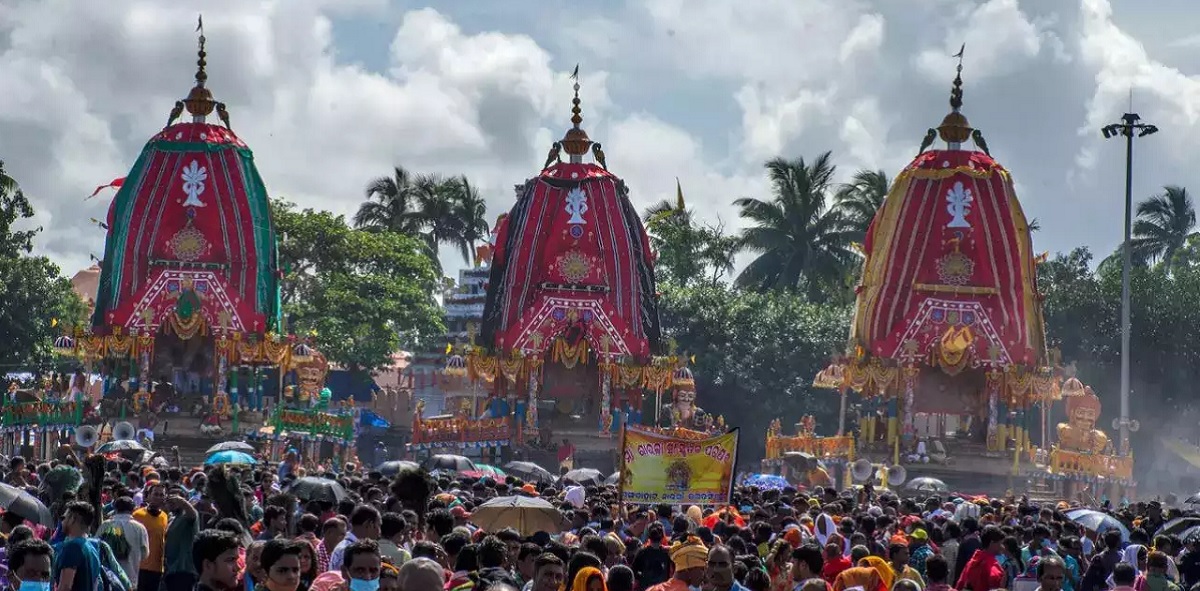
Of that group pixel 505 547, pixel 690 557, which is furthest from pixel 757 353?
pixel 690 557

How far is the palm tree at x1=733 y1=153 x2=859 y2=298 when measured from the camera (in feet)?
247

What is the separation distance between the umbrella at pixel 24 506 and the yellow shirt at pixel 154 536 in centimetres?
73

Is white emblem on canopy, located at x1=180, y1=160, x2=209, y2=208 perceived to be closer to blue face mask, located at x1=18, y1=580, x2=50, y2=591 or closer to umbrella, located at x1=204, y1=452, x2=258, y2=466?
umbrella, located at x1=204, y1=452, x2=258, y2=466

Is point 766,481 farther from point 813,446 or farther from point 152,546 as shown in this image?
point 152,546

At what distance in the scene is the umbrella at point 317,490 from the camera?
21.1 meters

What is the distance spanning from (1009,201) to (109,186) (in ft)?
79.5

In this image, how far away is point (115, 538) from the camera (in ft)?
51.4

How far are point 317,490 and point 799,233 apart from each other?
182 ft

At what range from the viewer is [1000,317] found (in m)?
52.3

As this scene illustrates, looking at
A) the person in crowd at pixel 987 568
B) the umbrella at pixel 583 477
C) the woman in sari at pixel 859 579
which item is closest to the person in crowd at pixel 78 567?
the woman in sari at pixel 859 579

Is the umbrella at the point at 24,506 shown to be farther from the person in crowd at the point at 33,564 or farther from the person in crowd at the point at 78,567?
the person in crowd at the point at 33,564

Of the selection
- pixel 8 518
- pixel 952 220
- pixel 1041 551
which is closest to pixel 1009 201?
pixel 952 220

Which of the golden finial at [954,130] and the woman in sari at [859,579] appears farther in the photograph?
the golden finial at [954,130]

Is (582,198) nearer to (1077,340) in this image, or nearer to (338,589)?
(1077,340)
